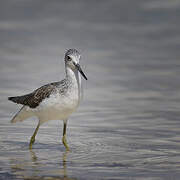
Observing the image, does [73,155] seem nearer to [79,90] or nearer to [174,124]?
[79,90]

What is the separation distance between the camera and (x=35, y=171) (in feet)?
30.7

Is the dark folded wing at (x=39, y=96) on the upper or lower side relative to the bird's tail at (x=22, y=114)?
upper

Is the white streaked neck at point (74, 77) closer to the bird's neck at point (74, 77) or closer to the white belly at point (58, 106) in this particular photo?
the bird's neck at point (74, 77)

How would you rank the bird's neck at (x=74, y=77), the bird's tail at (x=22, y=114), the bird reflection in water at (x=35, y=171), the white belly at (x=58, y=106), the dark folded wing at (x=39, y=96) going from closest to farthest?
1. the bird reflection in water at (x=35, y=171)
2. the white belly at (x=58, y=106)
3. the bird's neck at (x=74, y=77)
4. the dark folded wing at (x=39, y=96)
5. the bird's tail at (x=22, y=114)

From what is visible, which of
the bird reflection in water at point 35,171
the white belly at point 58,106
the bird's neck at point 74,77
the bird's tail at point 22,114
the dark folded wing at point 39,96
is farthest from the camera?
the bird's tail at point 22,114

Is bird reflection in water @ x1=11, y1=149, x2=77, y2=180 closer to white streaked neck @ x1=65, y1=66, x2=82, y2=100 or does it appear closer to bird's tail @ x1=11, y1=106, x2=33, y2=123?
white streaked neck @ x1=65, y1=66, x2=82, y2=100

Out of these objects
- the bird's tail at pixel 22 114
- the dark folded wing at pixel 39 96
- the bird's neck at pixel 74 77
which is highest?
the bird's neck at pixel 74 77

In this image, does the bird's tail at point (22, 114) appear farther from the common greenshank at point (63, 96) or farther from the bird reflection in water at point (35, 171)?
the bird reflection in water at point (35, 171)

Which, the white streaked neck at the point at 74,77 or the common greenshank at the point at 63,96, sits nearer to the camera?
the common greenshank at the point at 63,96

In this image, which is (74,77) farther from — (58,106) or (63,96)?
(58,106)

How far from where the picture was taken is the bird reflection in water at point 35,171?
8883 millimetres

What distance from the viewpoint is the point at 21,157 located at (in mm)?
10953

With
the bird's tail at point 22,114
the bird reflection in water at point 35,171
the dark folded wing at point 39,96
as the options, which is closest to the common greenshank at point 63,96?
the dark folded wing at point 39,96

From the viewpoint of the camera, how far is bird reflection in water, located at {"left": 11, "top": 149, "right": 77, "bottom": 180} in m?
8.88
